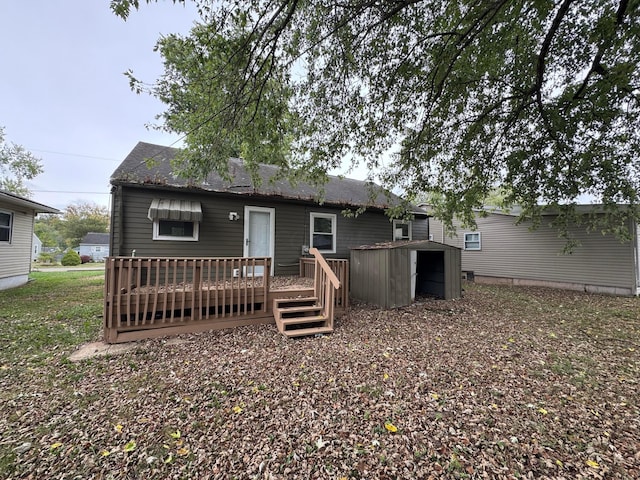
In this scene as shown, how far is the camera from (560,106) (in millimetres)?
5160

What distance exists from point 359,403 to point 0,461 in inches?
105

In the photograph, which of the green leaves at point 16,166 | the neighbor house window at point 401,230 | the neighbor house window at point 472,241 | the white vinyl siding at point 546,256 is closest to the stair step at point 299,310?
the neighbor house window at point 401,230

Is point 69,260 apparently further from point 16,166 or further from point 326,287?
point 326,287

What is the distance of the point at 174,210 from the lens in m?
6.19

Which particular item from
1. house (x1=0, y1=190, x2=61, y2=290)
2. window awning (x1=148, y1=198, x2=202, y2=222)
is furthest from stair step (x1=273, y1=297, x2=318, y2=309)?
house (x1=0, y1=190, x2=61, y2=290)

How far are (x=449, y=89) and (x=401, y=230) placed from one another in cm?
572

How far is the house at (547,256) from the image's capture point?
866cm

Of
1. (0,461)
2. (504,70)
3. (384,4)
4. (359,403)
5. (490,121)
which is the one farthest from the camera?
(490,121)

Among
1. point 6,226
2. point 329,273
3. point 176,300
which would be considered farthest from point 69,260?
point 329,273

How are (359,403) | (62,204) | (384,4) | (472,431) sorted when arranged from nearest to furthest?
1. (472,431)
2. (359,403)
3. (384,4)
4. (62,204)

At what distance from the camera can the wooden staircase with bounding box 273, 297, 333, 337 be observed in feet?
14.4

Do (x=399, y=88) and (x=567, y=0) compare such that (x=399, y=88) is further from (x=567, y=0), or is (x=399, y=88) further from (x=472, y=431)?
(x=472, y=431)

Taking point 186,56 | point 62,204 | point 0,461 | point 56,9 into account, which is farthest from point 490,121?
point 62,204

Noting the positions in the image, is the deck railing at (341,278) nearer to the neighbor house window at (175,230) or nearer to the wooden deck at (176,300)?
the wooden deck at (176,300)
